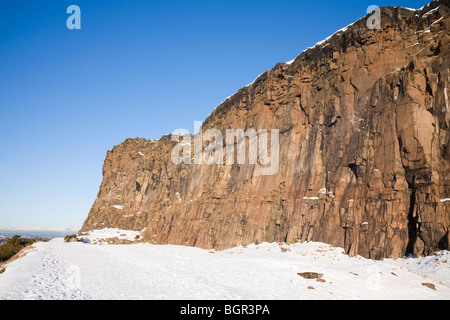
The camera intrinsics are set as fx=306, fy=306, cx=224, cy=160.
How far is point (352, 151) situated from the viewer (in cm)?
2662

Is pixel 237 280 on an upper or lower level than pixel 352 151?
lower

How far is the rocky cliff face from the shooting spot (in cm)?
2131

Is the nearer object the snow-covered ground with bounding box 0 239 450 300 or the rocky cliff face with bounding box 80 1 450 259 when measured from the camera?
the snow-covered ground with bounding box 0 239 450 300

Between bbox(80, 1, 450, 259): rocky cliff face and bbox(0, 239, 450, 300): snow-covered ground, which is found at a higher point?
bbox(80, 1, 450, 259): rocky cliff face

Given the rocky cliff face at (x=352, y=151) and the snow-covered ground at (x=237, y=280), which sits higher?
the rocky cliff face at (x=352, y=151)

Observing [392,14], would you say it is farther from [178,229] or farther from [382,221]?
[178,229]

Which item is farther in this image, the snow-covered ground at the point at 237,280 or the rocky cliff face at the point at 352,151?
the rocky cliff face at the point at 352,151

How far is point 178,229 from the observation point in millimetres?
47438

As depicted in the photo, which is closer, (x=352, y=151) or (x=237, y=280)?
(x=237, y=280)

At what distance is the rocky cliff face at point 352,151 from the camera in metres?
21.3

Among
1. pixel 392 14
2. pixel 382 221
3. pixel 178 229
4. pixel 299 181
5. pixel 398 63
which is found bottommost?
pixel 178 229
